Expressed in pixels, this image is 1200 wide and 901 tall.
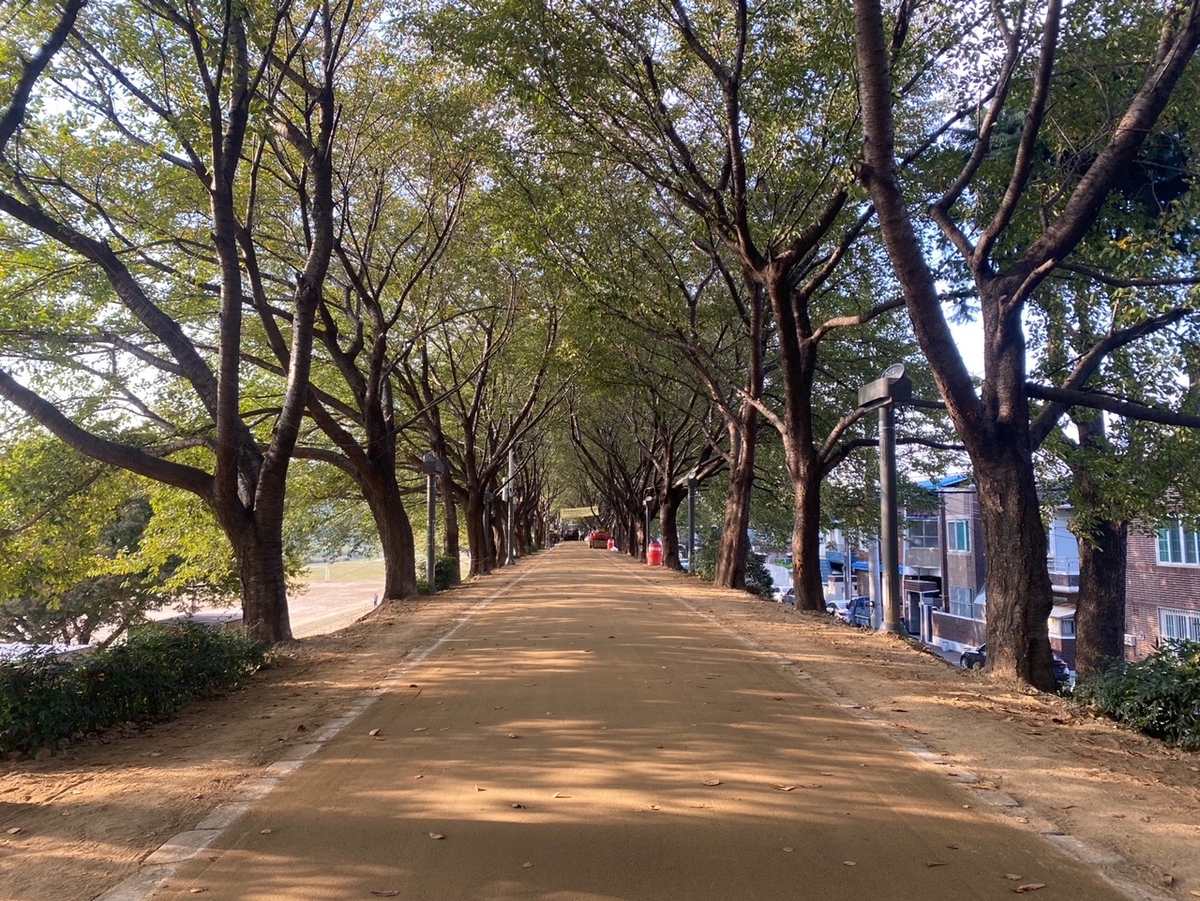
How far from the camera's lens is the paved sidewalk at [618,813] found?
419cm

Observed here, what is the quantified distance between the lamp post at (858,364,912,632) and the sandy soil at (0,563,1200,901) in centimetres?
190

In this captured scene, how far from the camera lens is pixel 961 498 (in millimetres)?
40688

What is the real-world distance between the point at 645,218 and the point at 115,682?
50.1ft

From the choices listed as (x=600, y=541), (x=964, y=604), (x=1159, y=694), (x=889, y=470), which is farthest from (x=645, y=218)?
(x=600, y=541)

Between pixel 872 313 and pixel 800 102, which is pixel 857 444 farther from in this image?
pixel 800 102

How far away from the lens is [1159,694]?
7227 millimetres

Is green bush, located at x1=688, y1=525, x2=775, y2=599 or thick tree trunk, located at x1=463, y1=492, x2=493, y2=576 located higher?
thick tree trunk, located at x1=463, y1=492, x2=493, y2=576

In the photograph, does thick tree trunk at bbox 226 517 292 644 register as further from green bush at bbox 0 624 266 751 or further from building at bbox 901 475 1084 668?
building at bbox 901 475 1084 668

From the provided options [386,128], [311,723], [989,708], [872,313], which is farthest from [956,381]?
[386,128]

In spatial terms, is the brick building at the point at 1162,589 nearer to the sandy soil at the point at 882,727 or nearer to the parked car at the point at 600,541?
the sandy soil at the point at 882,727

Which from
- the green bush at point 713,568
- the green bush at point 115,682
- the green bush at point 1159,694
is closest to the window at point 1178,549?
the green bush at point 713,568

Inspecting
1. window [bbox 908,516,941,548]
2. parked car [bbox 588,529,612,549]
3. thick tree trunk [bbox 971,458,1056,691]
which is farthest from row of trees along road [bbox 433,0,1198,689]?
parked car [bbox 588,529,612,549]

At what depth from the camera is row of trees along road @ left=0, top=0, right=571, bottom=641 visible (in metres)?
10.8

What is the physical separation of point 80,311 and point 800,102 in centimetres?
1150
